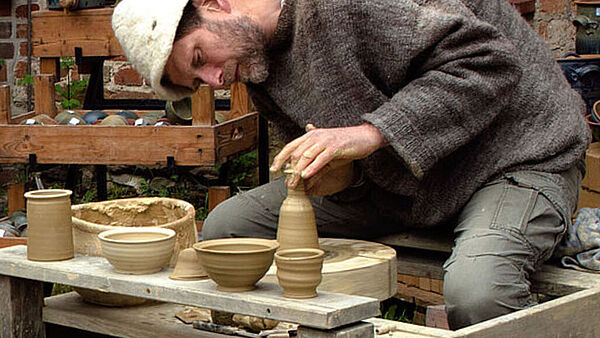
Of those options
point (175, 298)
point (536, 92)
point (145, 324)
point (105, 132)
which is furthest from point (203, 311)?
point (105, 132)

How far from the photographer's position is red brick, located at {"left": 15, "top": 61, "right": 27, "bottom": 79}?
Result: 716 cm

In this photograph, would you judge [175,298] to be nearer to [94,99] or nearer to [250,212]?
[250,212]

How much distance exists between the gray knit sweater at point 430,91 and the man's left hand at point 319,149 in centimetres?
12

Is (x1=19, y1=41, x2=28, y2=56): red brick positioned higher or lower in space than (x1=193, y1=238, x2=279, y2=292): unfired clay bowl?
higher

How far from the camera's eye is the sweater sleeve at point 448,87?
9.69 feet

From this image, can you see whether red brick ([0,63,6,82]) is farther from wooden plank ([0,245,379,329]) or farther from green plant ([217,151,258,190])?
wooden plank ([0,245,379,329])

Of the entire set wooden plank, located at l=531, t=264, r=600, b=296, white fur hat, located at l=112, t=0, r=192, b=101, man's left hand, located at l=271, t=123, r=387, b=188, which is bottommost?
wooden plank, located at l=531, t=264, r=600, b=296

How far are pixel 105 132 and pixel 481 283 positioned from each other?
2.81 meters

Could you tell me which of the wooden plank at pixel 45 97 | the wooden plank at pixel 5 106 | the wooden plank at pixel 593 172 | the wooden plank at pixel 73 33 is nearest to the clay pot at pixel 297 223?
the wooden plank at pixel 593 172

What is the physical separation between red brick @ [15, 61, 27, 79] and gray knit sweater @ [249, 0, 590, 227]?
4.24 meters

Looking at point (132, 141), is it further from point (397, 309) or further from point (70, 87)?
point (70, 87)

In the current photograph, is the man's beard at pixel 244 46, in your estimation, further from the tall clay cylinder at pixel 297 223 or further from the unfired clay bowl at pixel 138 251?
the unfired clay bowl at pixel 138 251

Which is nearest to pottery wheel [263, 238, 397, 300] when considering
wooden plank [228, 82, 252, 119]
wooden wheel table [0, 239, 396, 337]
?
wooden wheel table [0, 239, 396, 337]

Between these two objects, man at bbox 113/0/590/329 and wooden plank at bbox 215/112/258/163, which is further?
wooden plank at bbox 215/112/258/163
